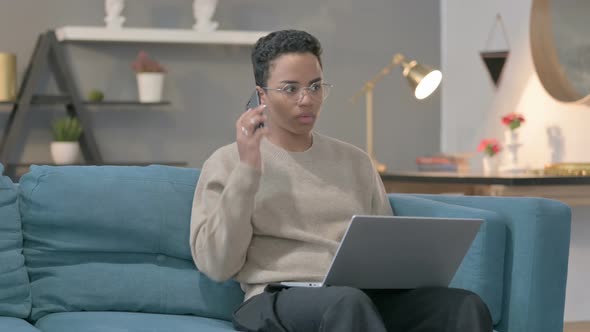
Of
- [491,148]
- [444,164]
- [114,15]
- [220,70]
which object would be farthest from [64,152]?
[491,148]

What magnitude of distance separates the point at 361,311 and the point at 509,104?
3406 mm

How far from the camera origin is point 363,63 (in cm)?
561

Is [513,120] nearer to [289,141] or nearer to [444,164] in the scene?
[444,164]

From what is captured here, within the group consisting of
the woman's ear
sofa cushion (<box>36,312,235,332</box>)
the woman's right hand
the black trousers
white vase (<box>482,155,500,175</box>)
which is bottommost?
white vase (<box>482,155,500,175</box>)

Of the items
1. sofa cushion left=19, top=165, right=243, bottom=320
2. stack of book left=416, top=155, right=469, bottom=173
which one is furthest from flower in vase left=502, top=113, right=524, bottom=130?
sofa cushion left=19, top=165, right=243, bottom=320

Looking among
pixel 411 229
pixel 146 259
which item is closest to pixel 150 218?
pixel 146 259

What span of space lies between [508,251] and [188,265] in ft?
2.59

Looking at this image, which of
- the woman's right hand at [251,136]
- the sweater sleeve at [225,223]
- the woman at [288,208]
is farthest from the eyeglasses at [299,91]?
the sweater sleeve at [225,223]

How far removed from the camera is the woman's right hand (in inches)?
87.0

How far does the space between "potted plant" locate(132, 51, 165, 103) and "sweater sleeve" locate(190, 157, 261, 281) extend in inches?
112

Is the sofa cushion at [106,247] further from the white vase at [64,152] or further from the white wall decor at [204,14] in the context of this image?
the white wall decor at [204,14]

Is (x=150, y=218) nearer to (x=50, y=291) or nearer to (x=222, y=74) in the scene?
(x=50, y=291)

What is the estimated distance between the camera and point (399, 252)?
212 centimetres

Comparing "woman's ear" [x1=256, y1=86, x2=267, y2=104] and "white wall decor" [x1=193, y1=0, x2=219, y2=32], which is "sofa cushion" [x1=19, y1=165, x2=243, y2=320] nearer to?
"woman's ear" [x1=256, y1=86, x2=267, y2=104]
